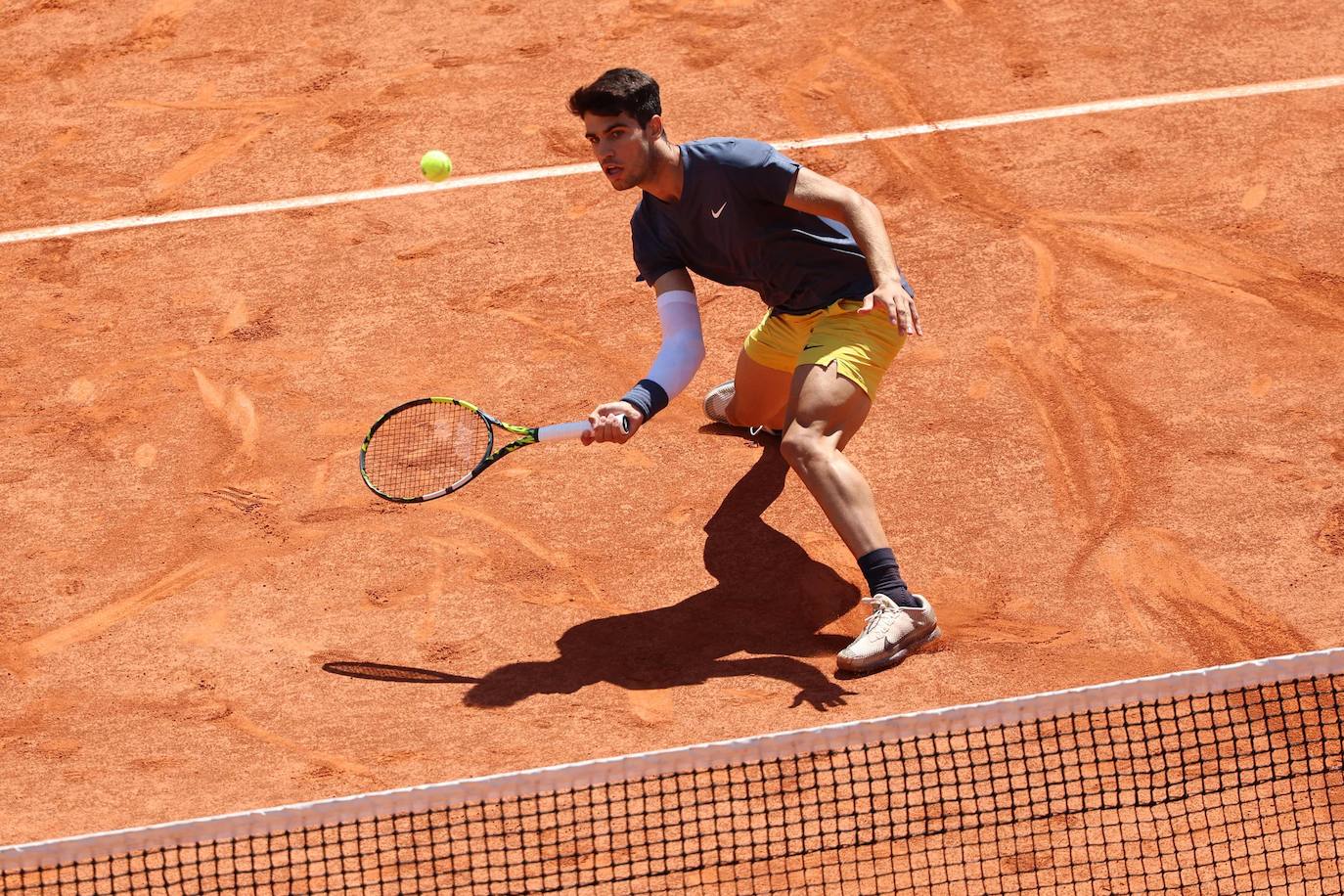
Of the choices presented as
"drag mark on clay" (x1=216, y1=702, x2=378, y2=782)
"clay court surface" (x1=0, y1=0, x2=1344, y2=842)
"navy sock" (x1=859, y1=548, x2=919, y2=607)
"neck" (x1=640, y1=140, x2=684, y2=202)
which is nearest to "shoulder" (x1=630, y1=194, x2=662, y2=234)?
"neck" (x1=640, y1=140, x2=684, y2=202)

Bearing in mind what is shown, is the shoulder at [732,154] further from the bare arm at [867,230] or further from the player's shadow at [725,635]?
the player's shadow at [725,635]

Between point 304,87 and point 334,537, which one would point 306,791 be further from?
point 304,87

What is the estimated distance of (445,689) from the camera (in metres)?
6.00

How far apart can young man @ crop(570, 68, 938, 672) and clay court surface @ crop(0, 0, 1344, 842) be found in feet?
1.81

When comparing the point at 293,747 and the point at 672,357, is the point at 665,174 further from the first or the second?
the point at 293,747

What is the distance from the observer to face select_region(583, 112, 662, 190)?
5984mm

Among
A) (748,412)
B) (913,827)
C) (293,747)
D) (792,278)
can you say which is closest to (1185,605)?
(913,827)

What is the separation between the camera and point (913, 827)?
201 inches

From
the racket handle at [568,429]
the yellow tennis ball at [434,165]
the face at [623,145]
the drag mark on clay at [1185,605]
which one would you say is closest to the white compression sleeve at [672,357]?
the racket handle at [568,429]

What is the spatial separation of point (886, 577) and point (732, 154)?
5.62 ft

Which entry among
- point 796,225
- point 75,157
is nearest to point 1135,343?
point 796,225

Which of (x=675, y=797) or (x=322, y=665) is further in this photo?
(x=322, y=665)

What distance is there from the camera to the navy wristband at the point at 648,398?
6.04 metres

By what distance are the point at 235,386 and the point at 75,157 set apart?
2.84 meters
